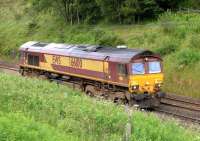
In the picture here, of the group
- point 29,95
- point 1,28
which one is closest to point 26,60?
point 29,95

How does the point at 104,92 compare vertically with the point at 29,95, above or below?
below

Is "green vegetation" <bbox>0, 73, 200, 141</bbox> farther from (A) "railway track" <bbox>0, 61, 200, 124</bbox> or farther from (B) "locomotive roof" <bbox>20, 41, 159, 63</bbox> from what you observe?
(B) "locomotive roof" <bbox>20, 41, 159, 63</bbox>

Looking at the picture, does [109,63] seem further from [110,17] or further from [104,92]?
[110,17]

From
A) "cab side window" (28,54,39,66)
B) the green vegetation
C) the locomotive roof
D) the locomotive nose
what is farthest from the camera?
"cab side window" (28,54,39,66)

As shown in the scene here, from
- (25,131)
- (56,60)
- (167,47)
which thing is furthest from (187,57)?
(25,131)

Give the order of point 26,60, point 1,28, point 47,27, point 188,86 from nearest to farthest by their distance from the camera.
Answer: point 188,86 → point 26,60 → point 47,27 → point 1,28

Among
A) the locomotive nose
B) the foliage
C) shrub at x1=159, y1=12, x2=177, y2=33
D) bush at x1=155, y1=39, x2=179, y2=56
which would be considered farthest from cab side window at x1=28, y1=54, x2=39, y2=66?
the foliage

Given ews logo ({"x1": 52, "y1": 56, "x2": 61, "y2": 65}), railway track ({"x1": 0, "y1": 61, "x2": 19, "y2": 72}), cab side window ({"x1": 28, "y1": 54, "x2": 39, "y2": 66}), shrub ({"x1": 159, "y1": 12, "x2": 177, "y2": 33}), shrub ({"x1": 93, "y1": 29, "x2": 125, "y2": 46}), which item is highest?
shrub ({"x1": 159, "y1": 12, "x2": 177, "y2": 33})

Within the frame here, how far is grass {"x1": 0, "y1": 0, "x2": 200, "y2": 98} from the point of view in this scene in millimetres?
33312

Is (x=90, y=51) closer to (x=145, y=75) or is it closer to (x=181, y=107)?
(x=145, y=75)

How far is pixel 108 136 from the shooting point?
16.5 meters

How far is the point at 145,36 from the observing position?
40438 millimetres

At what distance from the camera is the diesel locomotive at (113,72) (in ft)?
93.2

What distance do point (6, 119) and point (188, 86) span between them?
17799 mm
